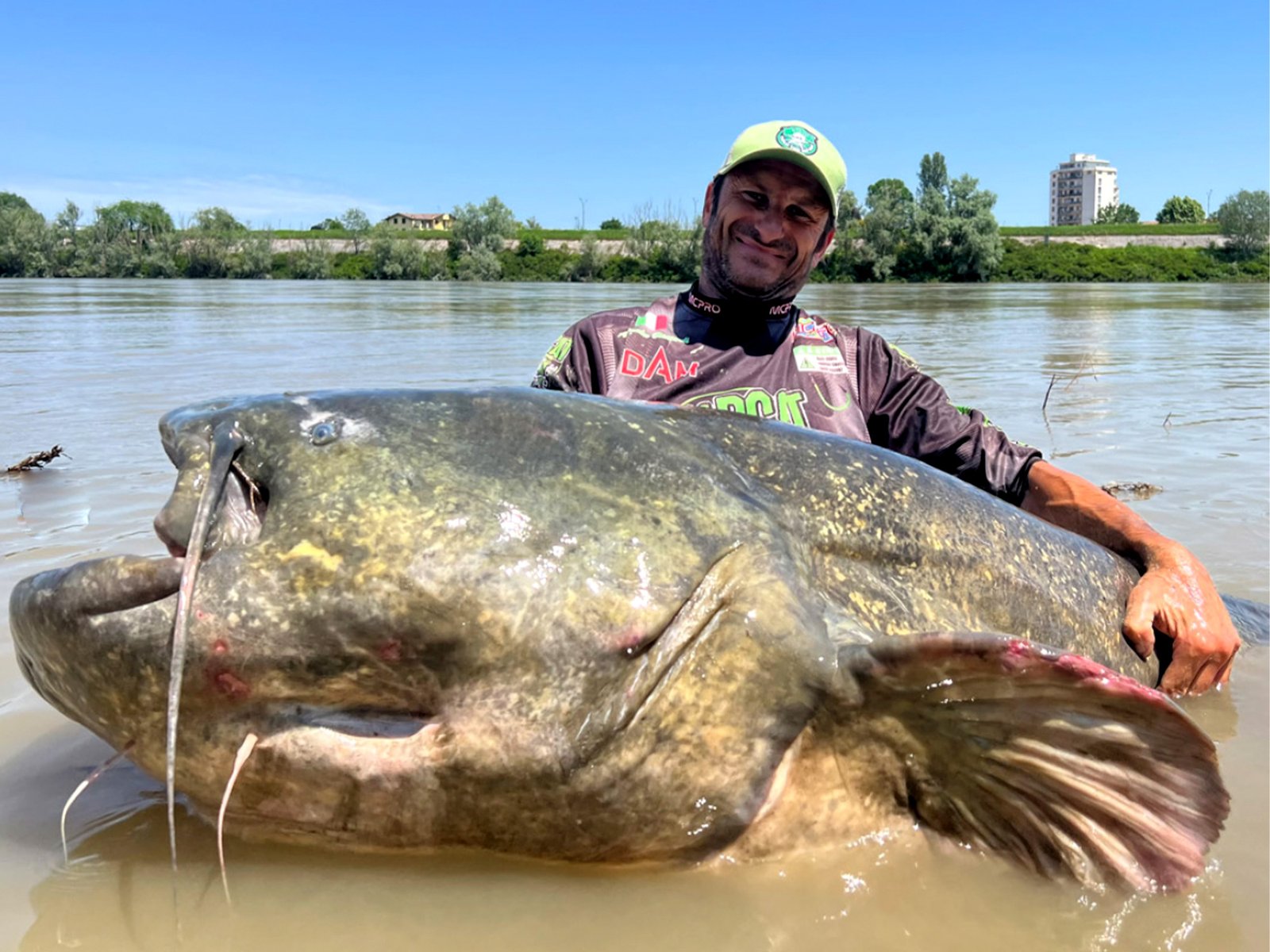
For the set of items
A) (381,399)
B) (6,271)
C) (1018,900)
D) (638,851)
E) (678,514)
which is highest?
(6,271)

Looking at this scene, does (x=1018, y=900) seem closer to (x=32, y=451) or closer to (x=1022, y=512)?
(x=1022, y=512)

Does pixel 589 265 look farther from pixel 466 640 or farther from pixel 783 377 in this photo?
pixel 466 640

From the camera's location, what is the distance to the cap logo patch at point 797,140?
3703 millimetres

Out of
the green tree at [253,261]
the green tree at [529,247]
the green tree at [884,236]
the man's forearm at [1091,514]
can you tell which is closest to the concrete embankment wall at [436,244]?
the green tree at [529,247]

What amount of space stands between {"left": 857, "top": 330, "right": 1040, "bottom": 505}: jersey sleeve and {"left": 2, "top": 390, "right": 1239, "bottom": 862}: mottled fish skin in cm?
170

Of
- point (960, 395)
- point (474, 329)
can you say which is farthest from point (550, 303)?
point (960, 395)

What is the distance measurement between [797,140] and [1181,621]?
2183 millimetres

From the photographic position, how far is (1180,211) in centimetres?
11888

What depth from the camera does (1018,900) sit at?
1.98m

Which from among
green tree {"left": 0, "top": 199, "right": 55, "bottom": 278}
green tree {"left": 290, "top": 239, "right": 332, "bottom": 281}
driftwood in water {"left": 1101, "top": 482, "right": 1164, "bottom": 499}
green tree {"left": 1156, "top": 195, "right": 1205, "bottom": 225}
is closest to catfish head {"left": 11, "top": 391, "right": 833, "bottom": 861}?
driftwood in water {"left": 1101, "top": 482, "right": 1164, "bottom": 499}

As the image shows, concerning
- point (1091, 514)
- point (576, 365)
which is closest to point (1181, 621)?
point (1091, 514)

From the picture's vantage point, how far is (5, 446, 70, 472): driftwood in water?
593cm

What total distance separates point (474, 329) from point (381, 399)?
60.8 ft

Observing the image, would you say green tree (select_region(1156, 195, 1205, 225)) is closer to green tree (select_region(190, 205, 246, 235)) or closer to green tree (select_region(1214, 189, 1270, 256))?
green tree (select_region(1214, 189, 1270, 256))
